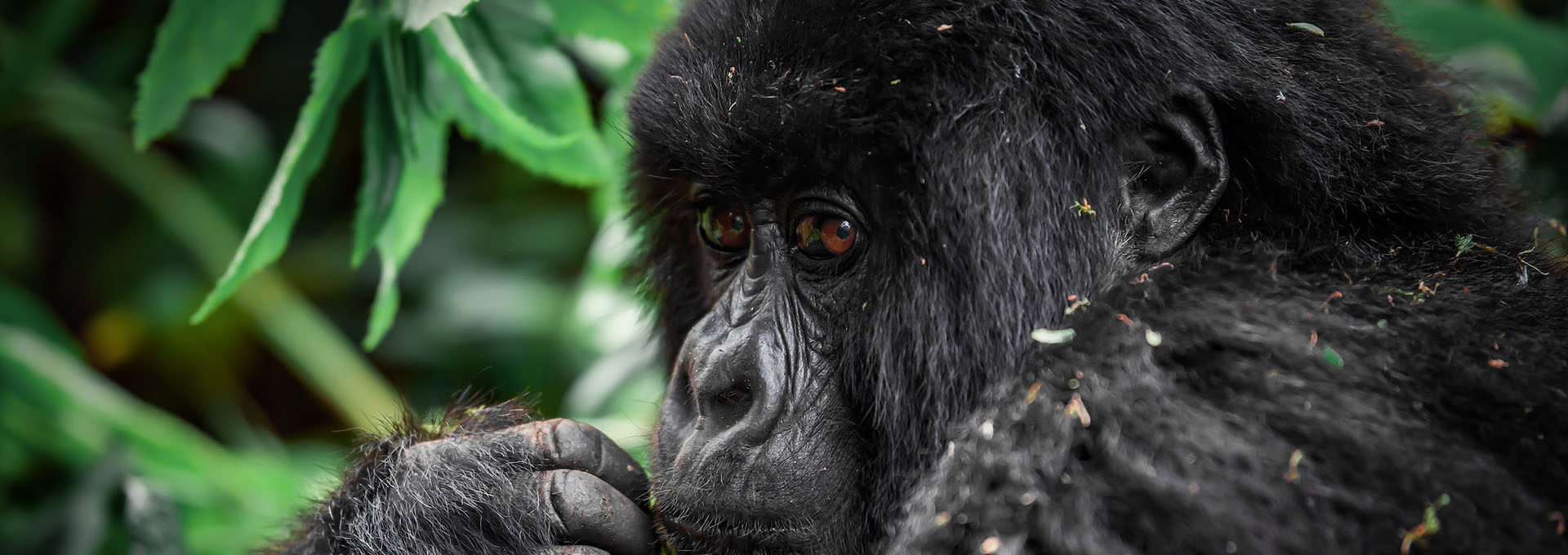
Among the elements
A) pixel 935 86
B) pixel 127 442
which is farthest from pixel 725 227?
pixel 127 442

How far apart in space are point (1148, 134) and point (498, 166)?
3787mm

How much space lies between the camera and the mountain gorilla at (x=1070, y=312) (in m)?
1.30

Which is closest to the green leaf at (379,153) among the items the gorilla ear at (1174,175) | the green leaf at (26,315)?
the gorilla ear at (1174,175)

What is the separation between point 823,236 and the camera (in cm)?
167

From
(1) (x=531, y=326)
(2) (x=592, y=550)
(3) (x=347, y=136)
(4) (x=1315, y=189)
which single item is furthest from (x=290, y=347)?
(4) (x=1315, y=189)

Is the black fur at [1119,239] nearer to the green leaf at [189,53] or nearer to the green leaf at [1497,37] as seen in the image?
the green leaf at [189,53]

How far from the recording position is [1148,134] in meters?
1.58

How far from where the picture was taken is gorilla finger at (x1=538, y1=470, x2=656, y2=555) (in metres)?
1.68

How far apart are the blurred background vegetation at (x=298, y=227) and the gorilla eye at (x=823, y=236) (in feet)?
1.29

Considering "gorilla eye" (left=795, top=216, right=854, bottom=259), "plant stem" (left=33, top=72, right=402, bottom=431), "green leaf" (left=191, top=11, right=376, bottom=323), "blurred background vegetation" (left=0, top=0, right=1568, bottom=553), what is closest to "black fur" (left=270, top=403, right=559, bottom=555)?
"blurred background vegetation" (left=0, top=0, right=1568, bottom=553)

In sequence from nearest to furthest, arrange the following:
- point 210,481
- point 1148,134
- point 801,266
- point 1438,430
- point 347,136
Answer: point 1438,430
point 1148,134
point 801,266
point 210,481
point 347,136

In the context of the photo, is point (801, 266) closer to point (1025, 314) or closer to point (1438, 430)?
point (1025, 314)

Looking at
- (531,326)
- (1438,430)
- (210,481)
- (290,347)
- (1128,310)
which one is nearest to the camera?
(1438,430)

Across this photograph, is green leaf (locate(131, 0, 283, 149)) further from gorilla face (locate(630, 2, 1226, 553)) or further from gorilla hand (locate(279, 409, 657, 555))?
gorilla face (locate(630, 2, 1226, 553))
